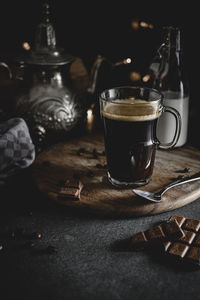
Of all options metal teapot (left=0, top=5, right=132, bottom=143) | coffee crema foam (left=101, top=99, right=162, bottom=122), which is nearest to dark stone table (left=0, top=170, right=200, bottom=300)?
coffee crema foam (left=101, top=99, right=162, bottom=122)

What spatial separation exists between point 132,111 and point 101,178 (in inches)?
9.0

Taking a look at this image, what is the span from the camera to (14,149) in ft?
3.79

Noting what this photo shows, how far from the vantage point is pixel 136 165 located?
102 centimetres

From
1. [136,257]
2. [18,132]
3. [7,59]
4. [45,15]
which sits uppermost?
[45,15]

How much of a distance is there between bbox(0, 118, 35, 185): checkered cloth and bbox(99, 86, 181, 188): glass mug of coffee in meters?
0.30

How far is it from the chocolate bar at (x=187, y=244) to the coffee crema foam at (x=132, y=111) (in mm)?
290

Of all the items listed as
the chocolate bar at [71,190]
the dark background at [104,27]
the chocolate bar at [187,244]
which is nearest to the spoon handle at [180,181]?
the chocolate bar at [187,244]

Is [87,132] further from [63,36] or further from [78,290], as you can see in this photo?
[78,290]

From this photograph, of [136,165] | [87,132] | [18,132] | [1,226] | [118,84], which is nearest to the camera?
[1,226]

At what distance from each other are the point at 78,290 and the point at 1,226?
0.98 feet

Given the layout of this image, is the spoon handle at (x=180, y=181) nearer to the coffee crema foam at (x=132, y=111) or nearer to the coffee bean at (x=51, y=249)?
the coffee crema foam at (x=132, y=111)

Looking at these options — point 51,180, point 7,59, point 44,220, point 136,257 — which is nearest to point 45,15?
point 7,59

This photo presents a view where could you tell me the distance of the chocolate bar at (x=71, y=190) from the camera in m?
0.96

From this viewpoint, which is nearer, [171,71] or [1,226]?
[1,226]
